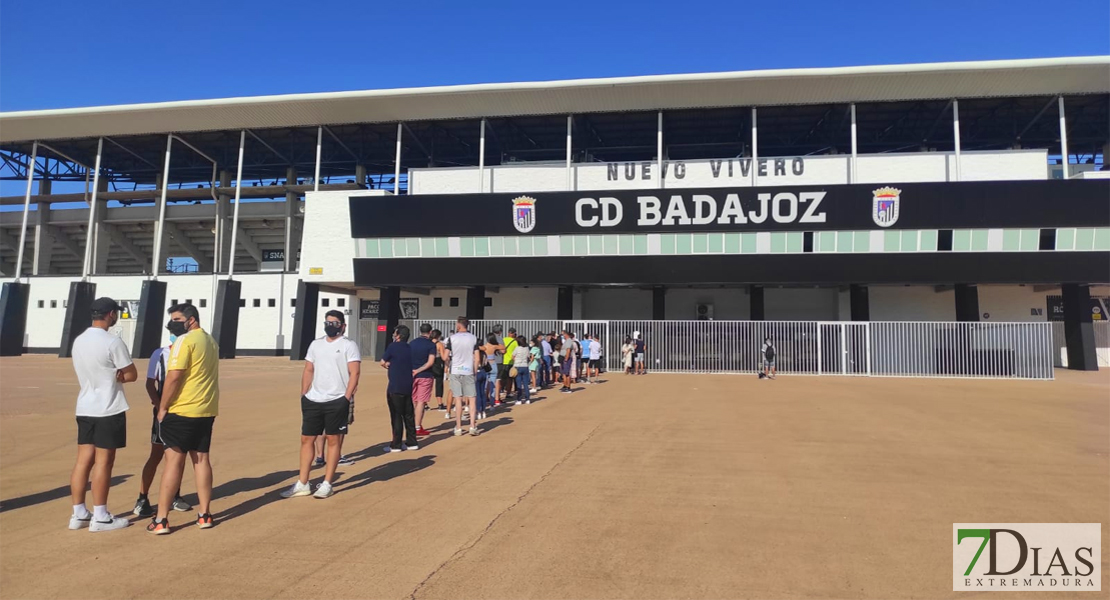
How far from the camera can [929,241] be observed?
970 inches

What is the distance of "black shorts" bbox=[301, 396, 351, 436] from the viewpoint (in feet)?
18.4

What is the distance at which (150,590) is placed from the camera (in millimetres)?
3609

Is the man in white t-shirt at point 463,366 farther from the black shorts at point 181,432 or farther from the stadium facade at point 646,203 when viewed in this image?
the stadium facade at point 646,203

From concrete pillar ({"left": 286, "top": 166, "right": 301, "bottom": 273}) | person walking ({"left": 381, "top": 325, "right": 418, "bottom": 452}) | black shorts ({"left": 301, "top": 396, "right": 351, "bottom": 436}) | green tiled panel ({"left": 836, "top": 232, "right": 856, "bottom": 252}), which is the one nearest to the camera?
black shorts ({"left": 301, "top": 396, "right": 351, "bottom": 436})

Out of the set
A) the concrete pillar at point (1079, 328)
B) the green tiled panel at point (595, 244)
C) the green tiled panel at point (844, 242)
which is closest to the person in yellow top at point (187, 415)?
the green tiled panel at point (595, 244)

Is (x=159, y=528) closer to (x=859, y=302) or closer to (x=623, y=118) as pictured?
(x=859, y=302)

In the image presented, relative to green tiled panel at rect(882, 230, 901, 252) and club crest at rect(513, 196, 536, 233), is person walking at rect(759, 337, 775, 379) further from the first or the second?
club crest at rect(513, 196, 536, 233)

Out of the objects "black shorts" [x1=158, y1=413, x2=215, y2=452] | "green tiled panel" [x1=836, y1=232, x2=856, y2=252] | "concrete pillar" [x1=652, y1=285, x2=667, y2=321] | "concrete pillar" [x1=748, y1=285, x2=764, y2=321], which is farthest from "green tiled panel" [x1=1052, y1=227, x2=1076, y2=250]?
"black shorts" [x1=158, y1=413, x2=215, y2=452]

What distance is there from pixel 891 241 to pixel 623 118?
14230 mm

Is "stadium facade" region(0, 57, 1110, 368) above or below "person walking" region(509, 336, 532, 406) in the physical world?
above

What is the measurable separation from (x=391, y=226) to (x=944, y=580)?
2705 centimetres

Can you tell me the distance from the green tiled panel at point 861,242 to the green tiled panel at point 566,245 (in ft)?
38.6

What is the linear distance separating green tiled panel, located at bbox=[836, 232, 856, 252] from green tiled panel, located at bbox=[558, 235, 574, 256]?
1119 centimetres

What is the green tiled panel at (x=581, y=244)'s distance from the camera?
27.0m
